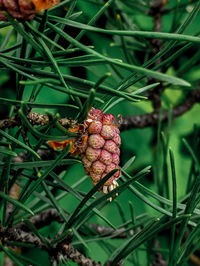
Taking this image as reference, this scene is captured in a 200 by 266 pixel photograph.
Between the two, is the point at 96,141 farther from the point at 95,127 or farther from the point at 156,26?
the point at 156,26

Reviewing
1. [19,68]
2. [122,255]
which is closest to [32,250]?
[122,255]


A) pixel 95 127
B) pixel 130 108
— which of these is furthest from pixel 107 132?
pixel 130 108

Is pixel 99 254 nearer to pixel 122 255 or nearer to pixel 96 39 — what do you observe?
pixel 122 255

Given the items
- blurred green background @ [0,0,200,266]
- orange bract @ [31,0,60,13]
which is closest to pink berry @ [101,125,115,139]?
orange bract @ [31,0,60,13]

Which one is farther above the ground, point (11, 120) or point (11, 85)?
point (11, 85)

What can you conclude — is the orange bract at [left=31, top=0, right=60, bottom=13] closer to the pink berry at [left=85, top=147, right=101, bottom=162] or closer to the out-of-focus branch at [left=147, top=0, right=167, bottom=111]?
the pink berry at [left=85, top=147, right=101, bottom=162]

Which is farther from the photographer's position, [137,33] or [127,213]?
[127,213]
